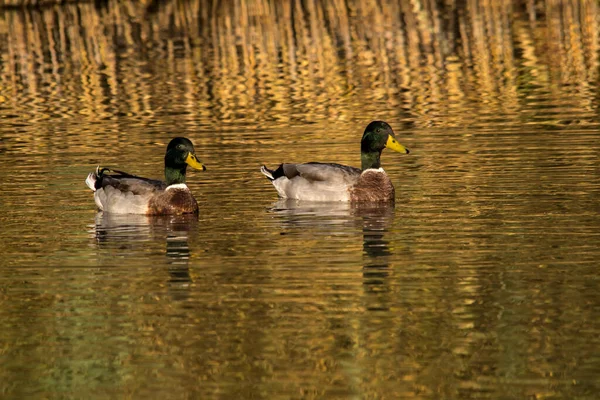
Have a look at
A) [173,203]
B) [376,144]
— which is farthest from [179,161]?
[376,144]

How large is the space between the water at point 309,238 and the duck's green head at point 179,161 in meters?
0.59

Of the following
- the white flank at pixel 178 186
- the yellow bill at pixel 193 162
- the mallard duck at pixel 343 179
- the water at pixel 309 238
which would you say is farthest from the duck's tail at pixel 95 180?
the mallard duck at pixel 343 179

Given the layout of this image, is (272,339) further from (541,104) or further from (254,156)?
(541,104)

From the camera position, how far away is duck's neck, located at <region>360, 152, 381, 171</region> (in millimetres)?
18203

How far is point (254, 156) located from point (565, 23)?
20.6m

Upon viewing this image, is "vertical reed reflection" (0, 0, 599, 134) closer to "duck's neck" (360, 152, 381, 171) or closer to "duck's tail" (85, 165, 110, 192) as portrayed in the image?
"duck's neck" (360, 152, 381, 171)

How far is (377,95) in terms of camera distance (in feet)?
90.2

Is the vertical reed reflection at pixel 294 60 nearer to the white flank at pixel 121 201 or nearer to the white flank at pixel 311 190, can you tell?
the white flank at pixel 311 190

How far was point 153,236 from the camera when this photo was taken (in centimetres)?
1572

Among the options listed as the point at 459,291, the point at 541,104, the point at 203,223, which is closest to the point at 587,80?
the point at 541,104

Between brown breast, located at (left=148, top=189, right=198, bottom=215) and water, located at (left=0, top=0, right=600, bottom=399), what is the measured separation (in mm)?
165

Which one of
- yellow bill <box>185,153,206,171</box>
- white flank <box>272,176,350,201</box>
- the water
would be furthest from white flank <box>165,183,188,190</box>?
white flank <box>272,176,350,201</box>

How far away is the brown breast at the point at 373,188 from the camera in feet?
57.2

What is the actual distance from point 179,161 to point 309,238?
2841mm
